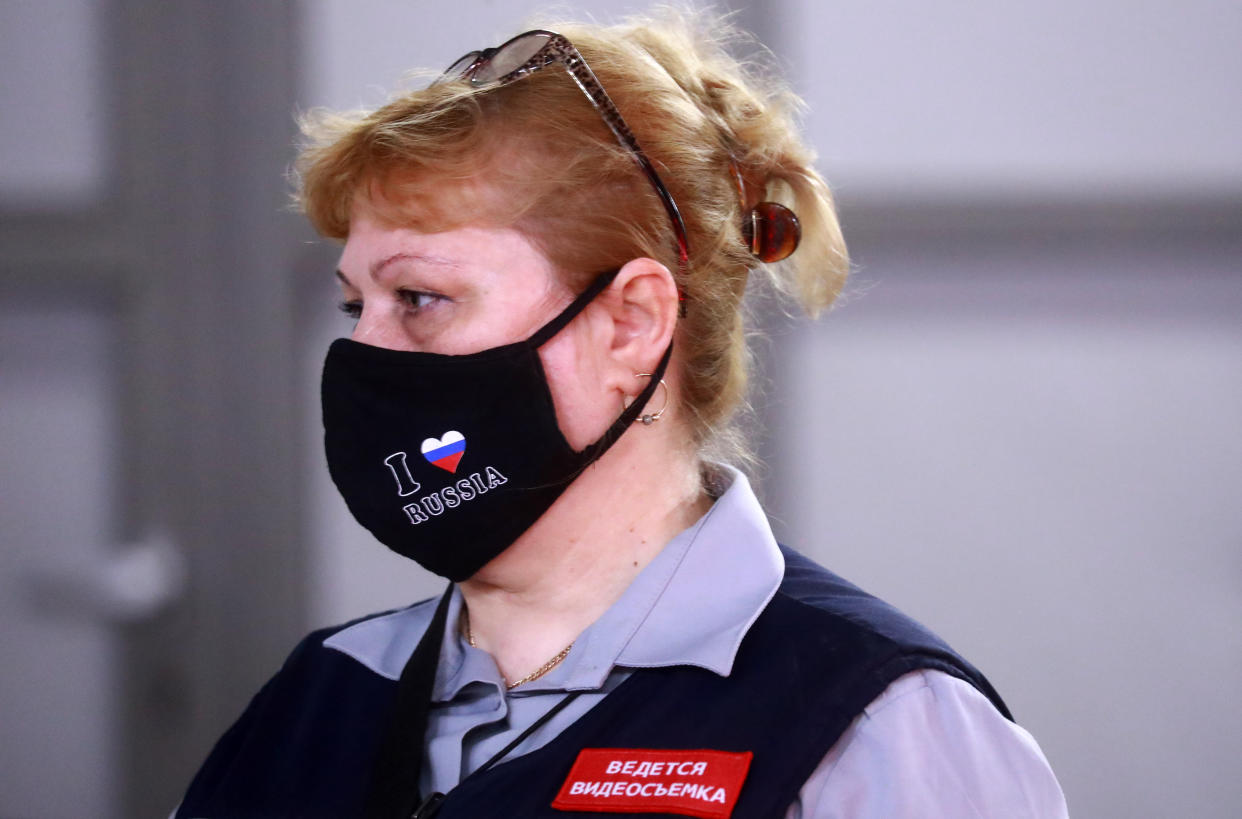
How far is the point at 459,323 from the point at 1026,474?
120cm

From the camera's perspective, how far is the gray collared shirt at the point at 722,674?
0.94 metres

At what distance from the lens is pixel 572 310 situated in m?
1.11

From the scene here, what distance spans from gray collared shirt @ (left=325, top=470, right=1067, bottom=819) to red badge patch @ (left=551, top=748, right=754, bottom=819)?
2.9 inches

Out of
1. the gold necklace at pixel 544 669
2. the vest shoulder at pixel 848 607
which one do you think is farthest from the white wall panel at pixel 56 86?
the vest shoulder at pixel 848 607

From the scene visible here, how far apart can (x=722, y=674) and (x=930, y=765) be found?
0.66 feet

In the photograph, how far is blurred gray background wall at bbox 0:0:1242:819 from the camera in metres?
1.89

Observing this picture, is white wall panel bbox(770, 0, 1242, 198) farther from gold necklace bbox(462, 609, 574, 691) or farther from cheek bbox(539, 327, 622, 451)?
gold necklace bbox(462, 609, 574, 691)

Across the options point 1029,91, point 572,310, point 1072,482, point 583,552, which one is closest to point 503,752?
point 583,552

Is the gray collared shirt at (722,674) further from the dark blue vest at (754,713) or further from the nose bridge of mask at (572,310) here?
the nose bridge of mask at (572,310)

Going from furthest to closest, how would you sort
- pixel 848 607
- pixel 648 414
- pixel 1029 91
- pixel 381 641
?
pixel 1029 91
pixel 381 641
pixel 648 414
pixel 848 607

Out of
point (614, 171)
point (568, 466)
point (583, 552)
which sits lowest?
point (583, 552)

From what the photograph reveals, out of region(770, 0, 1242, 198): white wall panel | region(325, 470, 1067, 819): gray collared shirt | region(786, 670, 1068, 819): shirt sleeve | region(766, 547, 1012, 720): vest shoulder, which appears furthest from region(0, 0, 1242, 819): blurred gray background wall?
region(786, 670, 1068, 819): shirt sleeve

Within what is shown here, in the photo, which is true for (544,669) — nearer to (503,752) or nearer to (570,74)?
(503,752)

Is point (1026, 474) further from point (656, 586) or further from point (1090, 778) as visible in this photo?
point (656, 586)
